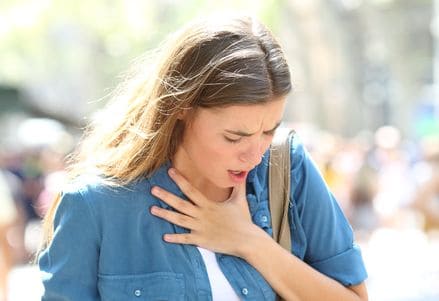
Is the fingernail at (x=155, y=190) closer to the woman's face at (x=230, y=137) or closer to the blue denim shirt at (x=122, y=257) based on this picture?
the blue denim shirt at (x=122, y=257)

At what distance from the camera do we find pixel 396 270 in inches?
334

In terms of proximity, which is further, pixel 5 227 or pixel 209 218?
pixel 5 227

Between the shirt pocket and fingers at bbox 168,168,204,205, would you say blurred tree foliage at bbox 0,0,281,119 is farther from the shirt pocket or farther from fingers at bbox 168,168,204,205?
the shirt pocket

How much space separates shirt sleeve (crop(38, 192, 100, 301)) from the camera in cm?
226

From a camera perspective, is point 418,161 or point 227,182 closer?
point 227,182

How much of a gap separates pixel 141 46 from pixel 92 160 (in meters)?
16.4

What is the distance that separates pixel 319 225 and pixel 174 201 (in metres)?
0.37

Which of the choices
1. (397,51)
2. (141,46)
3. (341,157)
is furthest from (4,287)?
(397,51)

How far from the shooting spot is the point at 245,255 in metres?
2.34

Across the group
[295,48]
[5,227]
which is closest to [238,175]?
[5,227]

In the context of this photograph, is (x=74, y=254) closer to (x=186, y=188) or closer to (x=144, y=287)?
(x=144, y=287)

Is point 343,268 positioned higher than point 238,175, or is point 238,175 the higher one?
point 238,175

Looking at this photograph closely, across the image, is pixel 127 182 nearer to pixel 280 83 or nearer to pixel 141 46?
pixel 280 83

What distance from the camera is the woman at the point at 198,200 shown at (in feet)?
7.40
